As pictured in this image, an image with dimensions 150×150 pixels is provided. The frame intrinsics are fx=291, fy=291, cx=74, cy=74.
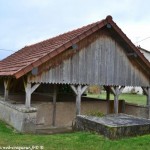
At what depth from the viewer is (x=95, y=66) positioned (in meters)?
13.7

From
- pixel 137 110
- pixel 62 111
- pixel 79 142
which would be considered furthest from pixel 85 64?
pixel 79 142

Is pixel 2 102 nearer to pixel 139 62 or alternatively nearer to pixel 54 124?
pixel 54 124

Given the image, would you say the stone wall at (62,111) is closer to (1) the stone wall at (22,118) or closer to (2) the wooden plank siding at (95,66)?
(1) the stone wall at (22,118)

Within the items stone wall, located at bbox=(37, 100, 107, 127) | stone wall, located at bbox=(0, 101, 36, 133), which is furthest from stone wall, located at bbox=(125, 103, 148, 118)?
stone wall, located at bbox=(0, 101, 36, 133)

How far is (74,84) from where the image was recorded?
13141mm

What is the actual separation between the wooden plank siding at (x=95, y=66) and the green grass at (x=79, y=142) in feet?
9.55

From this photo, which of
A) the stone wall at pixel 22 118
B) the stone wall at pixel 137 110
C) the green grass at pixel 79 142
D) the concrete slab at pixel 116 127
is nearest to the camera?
the green grass at pixel 79 142

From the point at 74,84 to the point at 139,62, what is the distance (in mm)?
4076

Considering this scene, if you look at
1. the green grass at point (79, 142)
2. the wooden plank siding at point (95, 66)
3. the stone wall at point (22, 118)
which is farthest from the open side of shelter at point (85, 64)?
the green grass at point (79, 142)

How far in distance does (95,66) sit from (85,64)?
0.57m

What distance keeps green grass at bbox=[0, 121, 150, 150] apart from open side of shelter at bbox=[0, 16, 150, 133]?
1601 millimetres

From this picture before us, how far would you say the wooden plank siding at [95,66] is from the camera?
1242 cm

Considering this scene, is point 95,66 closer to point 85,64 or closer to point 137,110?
point 85,64

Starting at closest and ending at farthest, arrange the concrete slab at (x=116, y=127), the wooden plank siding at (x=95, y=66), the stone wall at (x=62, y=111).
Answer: the concrete slab at (x=116, y=127), the wooden plank siding at (x=95, y=66), the stone wall at (x=62, y=111)
